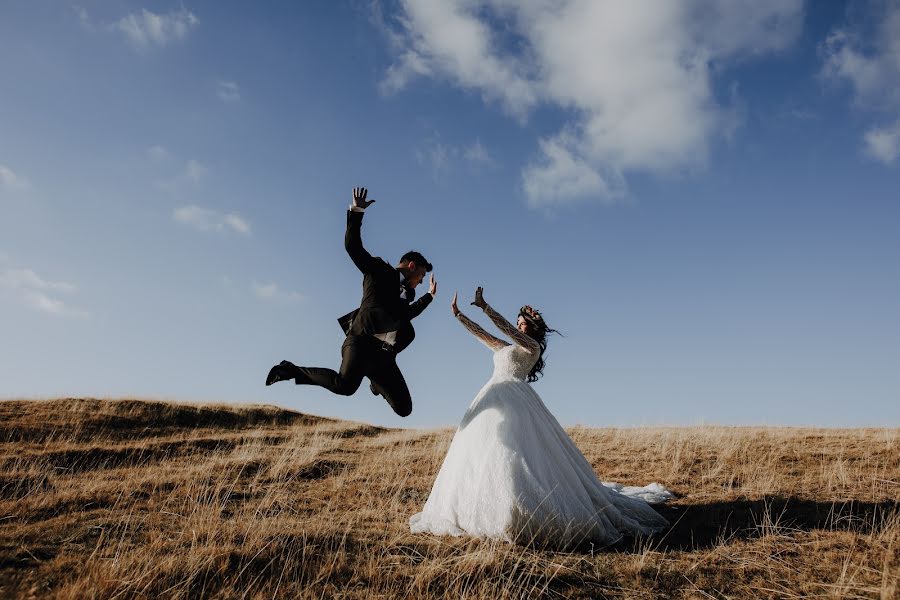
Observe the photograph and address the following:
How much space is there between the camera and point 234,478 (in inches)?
434

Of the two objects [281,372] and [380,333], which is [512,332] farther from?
[281,372]

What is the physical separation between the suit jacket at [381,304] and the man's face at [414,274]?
0.50 ft

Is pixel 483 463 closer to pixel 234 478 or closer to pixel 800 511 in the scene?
pixel 800 511

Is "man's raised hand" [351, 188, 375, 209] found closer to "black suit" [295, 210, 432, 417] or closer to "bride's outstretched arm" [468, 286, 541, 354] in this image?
"black suit" [295, 210, 432, 417]

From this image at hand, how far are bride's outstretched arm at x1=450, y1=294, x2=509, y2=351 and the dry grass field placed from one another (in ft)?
8.44

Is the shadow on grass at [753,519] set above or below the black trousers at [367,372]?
below

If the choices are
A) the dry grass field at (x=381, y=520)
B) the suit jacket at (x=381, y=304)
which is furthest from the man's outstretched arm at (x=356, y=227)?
the dry grass field at (x=381, y=520)

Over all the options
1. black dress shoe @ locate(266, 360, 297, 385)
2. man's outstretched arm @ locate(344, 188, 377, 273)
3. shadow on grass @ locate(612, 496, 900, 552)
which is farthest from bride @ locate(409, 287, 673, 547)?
black dress shoe @ locate(266, 360, 297, 385)

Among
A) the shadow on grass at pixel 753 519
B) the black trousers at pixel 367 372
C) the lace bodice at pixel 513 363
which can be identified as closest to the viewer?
the shadow on grass at pixel 753 519

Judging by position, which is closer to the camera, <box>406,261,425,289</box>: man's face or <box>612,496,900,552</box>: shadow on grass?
<box>612,496,900,552</box>: shadow on grass

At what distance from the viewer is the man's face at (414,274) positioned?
25.1 ft

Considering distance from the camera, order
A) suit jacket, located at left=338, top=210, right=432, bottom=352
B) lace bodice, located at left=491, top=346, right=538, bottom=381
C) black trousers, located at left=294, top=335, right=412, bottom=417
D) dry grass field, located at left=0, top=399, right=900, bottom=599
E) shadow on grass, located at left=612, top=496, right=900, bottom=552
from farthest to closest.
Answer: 1. black trousers, located at left=294, top=335, right=412, bottom=417
2. suit jacket, located at left=338, top=210, right=432, bottom=352
3. lace bodice, located at left=491, top=346, right=538, bottom=381
4. shadow on grass, located at left=612, top=496, right=900, bottom=552
5. dry grass field, located at left=0, top=399, right=900, bottom=599

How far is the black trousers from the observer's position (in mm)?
7383

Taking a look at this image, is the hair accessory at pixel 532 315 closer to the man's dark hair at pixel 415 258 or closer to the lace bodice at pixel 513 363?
the lace bodice at pixel 513 363
